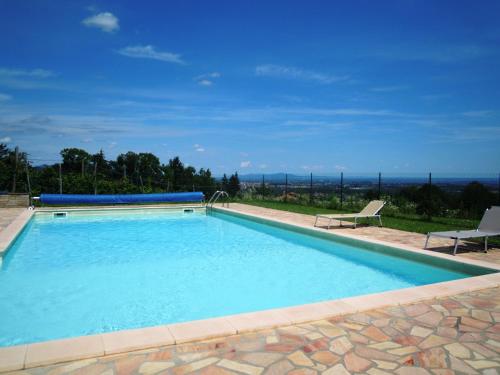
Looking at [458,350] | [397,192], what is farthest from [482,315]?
[397,192]

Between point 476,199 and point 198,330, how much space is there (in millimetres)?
11457

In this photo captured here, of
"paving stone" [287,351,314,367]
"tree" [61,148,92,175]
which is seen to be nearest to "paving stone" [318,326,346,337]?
"paving stone" [287,351,314,367]

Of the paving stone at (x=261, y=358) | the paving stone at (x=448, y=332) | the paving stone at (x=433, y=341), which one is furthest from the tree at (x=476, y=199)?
the paving stone at (x=261, y=358)

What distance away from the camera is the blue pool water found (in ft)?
14.3

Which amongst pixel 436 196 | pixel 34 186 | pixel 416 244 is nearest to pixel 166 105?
pixel 34 186

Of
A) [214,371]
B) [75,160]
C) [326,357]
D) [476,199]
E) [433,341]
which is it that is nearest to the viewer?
[214,371]

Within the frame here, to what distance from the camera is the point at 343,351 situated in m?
2.65

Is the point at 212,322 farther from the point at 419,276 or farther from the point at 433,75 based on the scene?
the point at 433,75

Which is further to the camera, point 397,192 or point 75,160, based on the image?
point 75,160

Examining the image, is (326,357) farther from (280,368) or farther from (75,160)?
(75,160)

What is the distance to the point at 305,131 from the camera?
2414 cm

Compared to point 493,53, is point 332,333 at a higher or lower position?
lower

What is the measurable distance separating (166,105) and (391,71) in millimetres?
11198

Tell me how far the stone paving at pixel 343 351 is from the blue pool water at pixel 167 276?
1.68 meters
